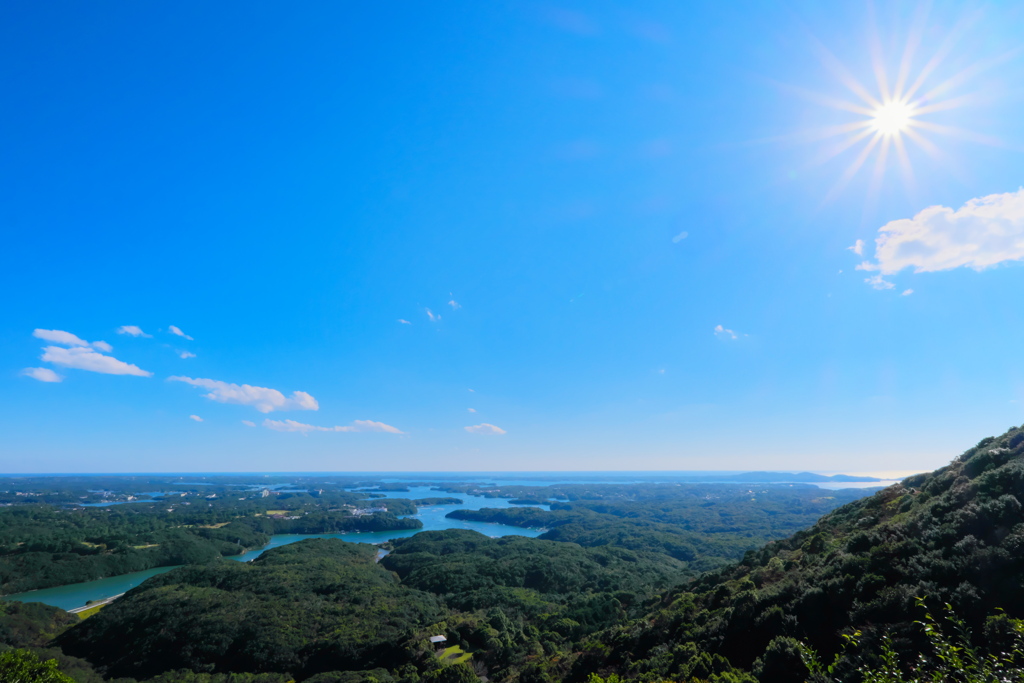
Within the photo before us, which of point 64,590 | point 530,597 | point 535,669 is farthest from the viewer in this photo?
point 64,590

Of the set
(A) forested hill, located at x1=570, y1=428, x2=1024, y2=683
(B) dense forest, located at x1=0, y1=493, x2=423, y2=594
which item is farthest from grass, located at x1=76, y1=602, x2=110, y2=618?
(A) forested hill, located at x1=570, y1=428, x2=1024, y2=683

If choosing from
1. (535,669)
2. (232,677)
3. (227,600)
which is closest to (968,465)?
(535,669)

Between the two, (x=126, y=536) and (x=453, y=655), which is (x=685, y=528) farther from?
(x=126, y=536)


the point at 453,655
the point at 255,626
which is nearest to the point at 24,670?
the point at 453,655

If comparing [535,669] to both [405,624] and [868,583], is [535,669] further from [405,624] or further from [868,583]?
[405,624]

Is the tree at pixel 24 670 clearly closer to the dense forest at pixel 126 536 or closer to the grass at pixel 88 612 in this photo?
the grass at pixel 88 612

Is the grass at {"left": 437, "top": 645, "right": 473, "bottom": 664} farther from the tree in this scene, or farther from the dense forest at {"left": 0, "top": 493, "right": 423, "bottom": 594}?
the dense forest at {"left": 0, "top": 493, "right": 423, "bottom": 594}
